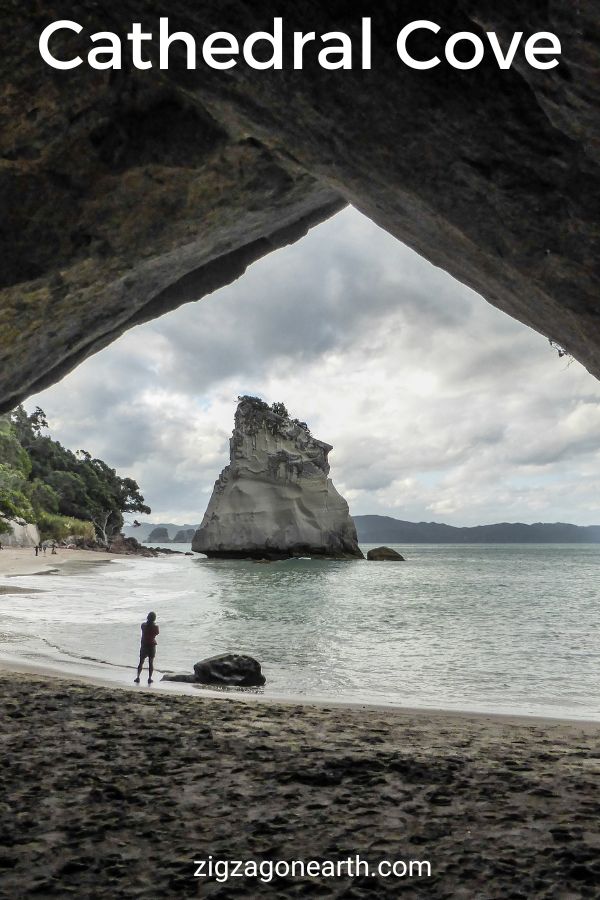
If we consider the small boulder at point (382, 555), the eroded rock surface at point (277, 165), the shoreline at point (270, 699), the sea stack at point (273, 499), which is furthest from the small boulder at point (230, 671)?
the small boulder at point (382, 555)

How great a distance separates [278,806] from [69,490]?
9323 centimetres

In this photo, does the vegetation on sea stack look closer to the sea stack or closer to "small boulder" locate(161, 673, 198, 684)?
the sea stack

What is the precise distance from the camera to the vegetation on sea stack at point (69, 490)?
273 feet

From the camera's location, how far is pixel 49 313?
7578 millimetres

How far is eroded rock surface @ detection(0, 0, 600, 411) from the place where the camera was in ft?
13.1

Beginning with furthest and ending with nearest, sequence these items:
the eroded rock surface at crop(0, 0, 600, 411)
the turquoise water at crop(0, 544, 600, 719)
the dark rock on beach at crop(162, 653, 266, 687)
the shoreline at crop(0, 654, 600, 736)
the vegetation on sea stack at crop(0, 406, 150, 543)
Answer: the vegetation on sea stack at crop(0, 406, 150, 543), the turquoise water at crop(0, 544, 600, 719), the dark rock on beach at crop(162, 653, 266, 687), the shoreline at crop(0, 654, 600, 736), the eroded rock surface at crop(0, 0, 600, 411)

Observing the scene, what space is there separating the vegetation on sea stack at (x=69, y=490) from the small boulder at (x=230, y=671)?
68.1m

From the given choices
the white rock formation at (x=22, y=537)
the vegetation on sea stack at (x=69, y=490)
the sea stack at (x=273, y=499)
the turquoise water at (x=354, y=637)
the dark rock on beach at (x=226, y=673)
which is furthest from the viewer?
the vegetation on sea stack at (x=69, y=490)

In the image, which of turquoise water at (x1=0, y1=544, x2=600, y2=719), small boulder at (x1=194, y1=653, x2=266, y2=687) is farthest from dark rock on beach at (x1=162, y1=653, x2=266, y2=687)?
turquoise water at (x1=0, y1=544, x2=600, y2=719)

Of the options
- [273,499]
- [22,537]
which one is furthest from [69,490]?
[273,499]

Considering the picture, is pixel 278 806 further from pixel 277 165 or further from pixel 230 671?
pixel 230 671

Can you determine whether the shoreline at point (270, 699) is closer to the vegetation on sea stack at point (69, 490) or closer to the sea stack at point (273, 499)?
the sea stack at point (273, 499)

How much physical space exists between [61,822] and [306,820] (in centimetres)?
162

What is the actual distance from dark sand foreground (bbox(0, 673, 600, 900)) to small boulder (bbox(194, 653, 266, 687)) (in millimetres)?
5421
